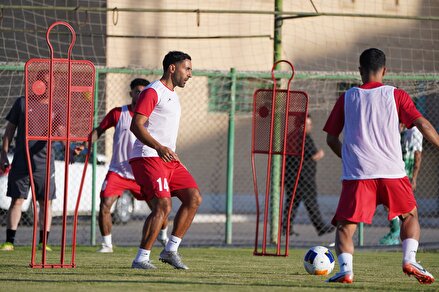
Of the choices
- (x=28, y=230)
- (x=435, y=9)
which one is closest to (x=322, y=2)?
(x=435, y=9)

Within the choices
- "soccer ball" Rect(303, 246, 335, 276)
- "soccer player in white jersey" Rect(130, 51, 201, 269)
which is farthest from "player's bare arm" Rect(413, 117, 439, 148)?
"soccer player in white jersey" Rect(130, 51, 201, 269)

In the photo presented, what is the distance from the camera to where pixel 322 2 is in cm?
1791

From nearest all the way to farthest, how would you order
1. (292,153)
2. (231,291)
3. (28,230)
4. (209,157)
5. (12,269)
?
(231,291) → (12,269) → (292,153) → (28,230) → (209,157)

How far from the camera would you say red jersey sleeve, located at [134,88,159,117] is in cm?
929

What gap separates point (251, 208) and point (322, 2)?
6.35 metres

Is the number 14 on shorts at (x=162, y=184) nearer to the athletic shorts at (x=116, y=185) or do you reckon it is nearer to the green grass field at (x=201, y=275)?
the green grass field at (x=201, y=275)

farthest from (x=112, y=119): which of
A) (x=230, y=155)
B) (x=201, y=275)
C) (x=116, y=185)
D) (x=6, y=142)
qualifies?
(x=201, y=275)

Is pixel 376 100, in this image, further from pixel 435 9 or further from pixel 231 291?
pixel 435 9

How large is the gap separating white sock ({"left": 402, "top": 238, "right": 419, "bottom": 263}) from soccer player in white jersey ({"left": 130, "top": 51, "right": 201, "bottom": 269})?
7.06 ft

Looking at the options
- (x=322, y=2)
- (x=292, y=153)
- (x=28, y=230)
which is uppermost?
(x=322, y=2)

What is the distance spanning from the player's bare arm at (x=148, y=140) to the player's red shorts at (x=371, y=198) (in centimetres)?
154

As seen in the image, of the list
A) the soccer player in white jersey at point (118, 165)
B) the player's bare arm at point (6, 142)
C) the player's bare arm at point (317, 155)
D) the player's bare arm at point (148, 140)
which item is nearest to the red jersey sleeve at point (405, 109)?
the player's bare arm at point (148, 140)

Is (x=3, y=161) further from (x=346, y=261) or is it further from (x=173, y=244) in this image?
(x=346, y=261)

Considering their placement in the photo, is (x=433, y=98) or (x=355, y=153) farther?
(x=433, y=98)
